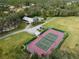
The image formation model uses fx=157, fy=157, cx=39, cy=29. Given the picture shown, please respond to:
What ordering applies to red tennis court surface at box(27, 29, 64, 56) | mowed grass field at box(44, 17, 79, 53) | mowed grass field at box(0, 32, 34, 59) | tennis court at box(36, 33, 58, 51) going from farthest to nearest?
mowed grass field at box(44, 17, 79, 53), tennis court at box(36, 33, 58, 51), red tennis court surface at box(27, 29, 64, 56), mowed grass field at box(0, 32, 34, 59)

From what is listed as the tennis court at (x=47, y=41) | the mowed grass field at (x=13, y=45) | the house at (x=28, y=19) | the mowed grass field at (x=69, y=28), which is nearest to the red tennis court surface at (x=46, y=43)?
the tennis court at (x=47, y=41)

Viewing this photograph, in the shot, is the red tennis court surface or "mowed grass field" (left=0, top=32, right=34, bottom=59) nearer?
"mowed grass field" (left=0, top=32, right=34, bottom=59)

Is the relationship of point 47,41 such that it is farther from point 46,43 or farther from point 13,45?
point 13,45

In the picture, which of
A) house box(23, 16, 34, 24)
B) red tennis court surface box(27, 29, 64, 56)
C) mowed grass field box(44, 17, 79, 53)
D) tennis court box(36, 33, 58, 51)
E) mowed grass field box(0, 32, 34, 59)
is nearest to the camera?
mowed grass field box(0, 32, 34, 59)

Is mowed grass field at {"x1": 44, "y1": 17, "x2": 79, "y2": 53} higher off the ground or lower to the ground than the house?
lower

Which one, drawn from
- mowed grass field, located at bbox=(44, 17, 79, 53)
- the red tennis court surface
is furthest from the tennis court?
mowed grass field, located at bbox=(44, 17, 79, 53)

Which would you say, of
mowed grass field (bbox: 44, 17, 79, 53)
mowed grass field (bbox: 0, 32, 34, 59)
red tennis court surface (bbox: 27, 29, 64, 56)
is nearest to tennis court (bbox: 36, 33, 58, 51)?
red tennis court surface (bbox: 27, 29, 64, 56)

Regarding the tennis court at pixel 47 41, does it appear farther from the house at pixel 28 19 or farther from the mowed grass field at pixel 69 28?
the house at pixel 28 19

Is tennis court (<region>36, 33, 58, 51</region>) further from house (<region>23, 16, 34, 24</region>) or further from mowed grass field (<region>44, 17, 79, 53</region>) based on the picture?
house (<region>23, 16, 34, 24</region>)

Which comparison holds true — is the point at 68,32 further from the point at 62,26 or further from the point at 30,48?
the point at 30,48
